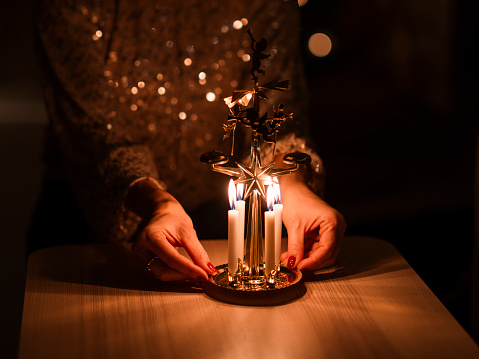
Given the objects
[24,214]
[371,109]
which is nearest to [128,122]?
[24,214]

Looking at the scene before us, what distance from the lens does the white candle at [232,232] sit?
3.08 ft

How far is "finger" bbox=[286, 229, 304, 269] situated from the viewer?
105 centimetres

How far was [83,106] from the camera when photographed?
4.40 feet

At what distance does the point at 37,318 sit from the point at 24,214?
6.22ft

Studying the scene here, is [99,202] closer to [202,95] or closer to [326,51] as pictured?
[202,95]

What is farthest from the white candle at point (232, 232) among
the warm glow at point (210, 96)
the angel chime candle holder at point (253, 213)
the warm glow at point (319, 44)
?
the warm glow at point (319, 44)

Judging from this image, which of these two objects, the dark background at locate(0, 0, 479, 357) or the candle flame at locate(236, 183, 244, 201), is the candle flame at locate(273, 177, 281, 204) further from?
the dark background at locate(0, 0, 479, 357)

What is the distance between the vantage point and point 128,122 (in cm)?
148

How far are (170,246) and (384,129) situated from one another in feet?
11.1

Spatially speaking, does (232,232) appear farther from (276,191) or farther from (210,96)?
(210,96)

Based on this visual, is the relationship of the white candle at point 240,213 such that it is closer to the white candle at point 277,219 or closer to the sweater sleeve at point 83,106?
the white candle at point 277,219

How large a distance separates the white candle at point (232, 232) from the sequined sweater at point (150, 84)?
33 cm

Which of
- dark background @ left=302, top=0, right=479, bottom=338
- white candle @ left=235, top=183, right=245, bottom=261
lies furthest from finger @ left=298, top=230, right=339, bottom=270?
dark background @ left=302, top=0, right=479, bottom=338

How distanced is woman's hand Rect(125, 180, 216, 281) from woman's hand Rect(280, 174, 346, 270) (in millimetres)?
148
